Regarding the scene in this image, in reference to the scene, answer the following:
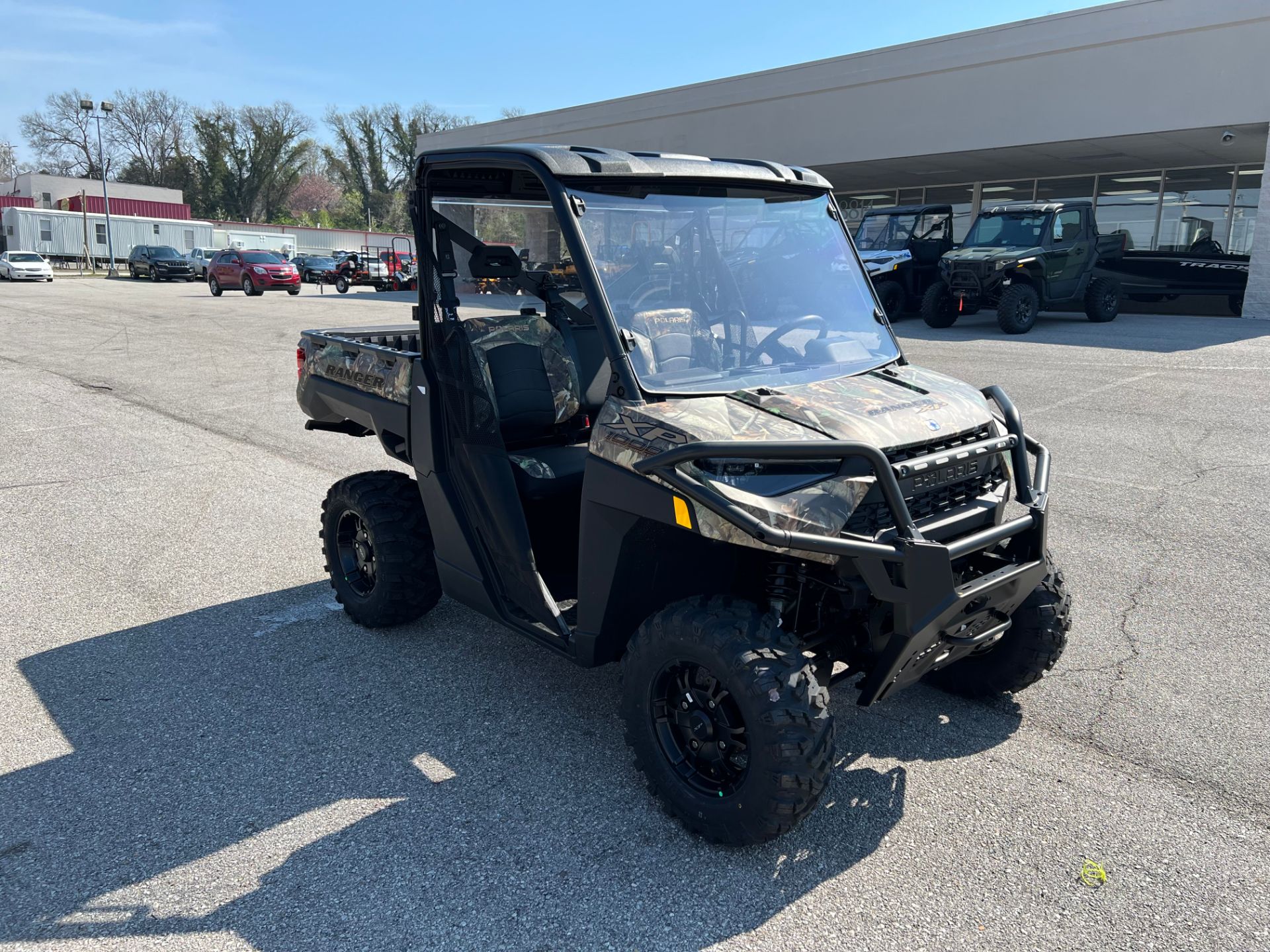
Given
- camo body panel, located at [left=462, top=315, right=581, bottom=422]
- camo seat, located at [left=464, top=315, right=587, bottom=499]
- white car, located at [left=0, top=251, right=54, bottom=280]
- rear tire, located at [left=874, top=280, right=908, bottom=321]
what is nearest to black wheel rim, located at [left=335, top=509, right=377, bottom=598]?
camo seat, located at [left=464, top=315, right=587, bottom=499]

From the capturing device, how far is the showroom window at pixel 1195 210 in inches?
828

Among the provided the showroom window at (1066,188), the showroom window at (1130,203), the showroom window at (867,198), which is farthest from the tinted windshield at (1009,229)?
the showroom window at (867,198)

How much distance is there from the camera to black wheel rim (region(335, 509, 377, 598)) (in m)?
4.57

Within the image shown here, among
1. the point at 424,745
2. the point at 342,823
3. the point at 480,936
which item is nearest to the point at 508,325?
the point at 424,745

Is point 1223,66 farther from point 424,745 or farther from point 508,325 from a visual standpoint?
point 424,745

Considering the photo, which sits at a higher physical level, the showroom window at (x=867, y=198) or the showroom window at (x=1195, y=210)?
the showroom window at (x=867, y=198)

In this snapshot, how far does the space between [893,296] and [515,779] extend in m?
17.2

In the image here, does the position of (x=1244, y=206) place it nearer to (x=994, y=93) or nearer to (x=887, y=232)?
(x=994, y=93)

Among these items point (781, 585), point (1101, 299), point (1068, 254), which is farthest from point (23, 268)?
point (781, 585)

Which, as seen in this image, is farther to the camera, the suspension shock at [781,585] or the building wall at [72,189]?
the building wall at [72,189]

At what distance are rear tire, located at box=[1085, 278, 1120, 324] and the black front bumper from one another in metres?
16.1

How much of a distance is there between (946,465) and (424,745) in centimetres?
209

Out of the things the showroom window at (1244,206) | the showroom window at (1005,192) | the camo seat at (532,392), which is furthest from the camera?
the showroom window at (1005,192)

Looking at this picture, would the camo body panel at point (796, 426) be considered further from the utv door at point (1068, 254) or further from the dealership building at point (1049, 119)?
the dealership building at point (1049, 119)
